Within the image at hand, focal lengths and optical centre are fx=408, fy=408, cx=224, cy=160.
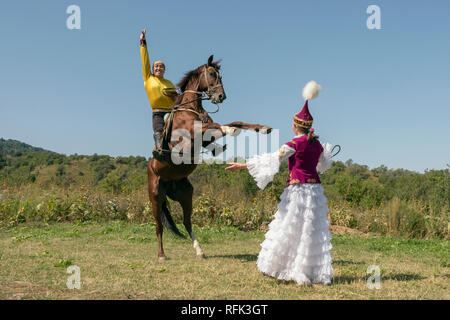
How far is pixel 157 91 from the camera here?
777 centimetres

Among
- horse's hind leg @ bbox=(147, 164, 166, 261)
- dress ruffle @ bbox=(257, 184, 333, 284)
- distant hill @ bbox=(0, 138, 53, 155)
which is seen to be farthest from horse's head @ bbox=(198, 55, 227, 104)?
distant hill @ bbox=(0, 138, 53, 155)

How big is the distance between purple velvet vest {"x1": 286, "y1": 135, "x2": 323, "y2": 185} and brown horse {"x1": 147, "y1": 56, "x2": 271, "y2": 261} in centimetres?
89

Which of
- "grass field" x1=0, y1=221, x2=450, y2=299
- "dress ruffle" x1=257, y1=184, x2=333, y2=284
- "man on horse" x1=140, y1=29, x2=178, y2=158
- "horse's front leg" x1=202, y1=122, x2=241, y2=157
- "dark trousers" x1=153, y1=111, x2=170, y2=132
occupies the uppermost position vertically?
"man on horse" x1=140, y1=29, x2=178, y2=158

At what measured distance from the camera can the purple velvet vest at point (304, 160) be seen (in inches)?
218

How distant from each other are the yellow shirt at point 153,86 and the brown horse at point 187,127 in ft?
1.16

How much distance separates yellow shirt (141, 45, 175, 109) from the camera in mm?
7719

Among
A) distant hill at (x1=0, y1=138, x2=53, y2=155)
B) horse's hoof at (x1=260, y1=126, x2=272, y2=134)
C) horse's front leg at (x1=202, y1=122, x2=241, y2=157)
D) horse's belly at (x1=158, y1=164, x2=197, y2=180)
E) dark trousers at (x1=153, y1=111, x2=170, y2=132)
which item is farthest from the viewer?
distant hill at (x1=0, y1=138, x2=53, y2=155)

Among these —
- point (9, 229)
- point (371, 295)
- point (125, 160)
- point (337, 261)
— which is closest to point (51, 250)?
point (9, 229)

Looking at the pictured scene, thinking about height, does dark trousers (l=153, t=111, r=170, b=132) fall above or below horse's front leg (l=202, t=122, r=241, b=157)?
Answer: above

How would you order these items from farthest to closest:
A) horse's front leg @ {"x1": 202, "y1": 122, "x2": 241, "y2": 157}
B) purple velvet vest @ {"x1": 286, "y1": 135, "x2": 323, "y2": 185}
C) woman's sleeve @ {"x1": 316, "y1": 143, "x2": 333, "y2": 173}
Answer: horse's front leg @ {"x1": 202, "y1": 122, "x2": 241, "y2": 157}
woman's sleeve @ {"x1": 316, "y1": 143, "x2": 333, "y2": 173}
purple velvet vest @ {"x1": 286, "y1": 135, "x2": 323, "y2": 185}

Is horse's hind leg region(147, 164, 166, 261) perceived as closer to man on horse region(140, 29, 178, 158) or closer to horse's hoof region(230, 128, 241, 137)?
man on horse region(140, 29, 178, 158)

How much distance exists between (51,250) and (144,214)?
4787 millimetres

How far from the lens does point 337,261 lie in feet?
26.0
